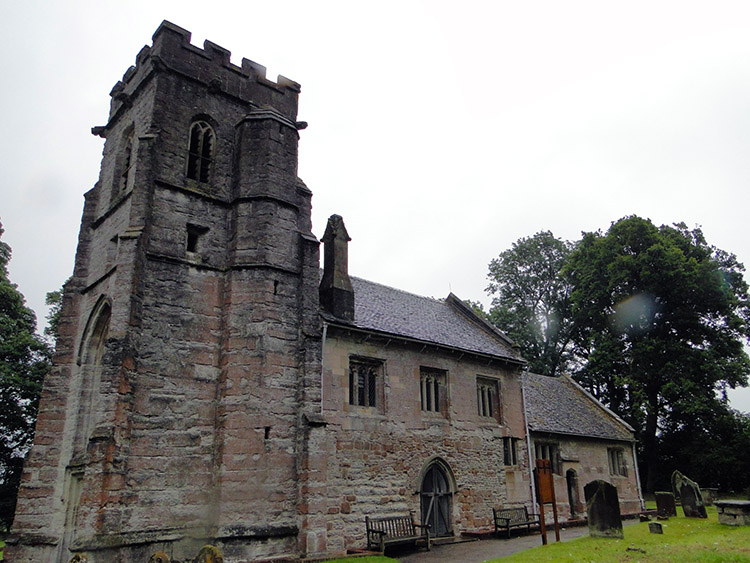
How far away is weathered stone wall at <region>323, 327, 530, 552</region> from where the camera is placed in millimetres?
16922

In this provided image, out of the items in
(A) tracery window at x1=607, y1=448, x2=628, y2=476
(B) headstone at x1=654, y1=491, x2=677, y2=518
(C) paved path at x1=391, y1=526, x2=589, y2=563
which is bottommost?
(C) paved path at x1=391, y1=526, x2=589, y2=563

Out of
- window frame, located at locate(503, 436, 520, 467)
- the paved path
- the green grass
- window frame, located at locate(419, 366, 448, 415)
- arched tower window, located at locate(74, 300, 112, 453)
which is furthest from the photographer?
window frame, located at locate(503, 436, 520, 467)

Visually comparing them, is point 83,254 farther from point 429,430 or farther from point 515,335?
point 515,335

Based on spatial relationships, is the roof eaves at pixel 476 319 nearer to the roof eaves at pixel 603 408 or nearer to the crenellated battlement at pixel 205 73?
the roof eaves at pixel 603 408

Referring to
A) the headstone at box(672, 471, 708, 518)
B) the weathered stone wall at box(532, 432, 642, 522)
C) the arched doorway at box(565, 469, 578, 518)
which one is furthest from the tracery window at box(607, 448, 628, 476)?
the headstone at box(672, 471, 708, 518)

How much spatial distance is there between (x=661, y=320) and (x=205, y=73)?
32176mm

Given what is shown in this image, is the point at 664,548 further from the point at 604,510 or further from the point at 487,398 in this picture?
the point at 487,398

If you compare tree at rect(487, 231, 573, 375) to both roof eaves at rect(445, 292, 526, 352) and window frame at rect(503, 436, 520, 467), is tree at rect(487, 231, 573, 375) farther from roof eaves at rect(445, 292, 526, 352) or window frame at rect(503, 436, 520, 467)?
window frame at rect(503, 436, 520, 467)

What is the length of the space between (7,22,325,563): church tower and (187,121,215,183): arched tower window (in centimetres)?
5

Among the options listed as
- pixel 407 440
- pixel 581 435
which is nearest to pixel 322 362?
pixel 407 440

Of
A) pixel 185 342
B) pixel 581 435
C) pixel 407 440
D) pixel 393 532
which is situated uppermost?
pixel 185 342

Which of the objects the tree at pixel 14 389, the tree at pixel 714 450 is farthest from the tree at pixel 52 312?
the tree at pixel 714 450

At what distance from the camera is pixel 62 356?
1705 cm

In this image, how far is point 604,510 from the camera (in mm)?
17250
